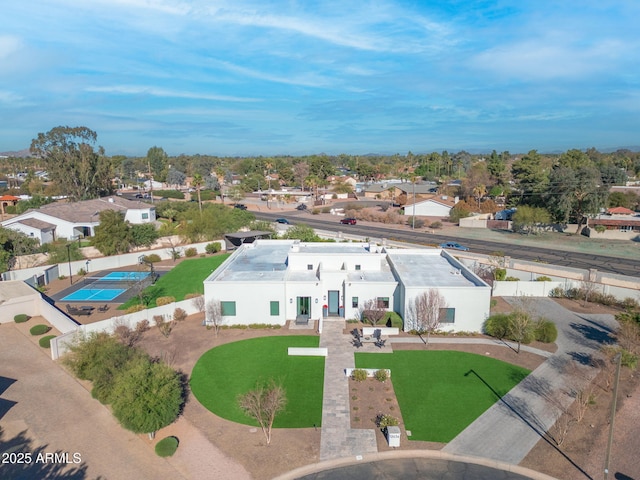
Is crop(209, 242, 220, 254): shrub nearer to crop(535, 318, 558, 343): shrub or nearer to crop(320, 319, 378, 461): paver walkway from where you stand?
crop(320, 319, 378, 461): paver walkway

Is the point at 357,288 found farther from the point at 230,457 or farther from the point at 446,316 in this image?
the point at 230,457

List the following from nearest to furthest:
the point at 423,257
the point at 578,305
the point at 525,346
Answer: the point at 525,346 < the point at 578,305 < the point at 423,257

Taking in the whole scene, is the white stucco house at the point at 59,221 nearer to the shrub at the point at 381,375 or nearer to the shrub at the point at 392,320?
the shrub at the point at 392,320

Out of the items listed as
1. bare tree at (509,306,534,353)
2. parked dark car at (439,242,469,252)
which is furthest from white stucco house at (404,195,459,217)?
bare tree at (509,306,534,353)

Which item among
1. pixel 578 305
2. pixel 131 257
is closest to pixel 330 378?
pixel 578 305

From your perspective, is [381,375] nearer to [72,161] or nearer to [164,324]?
[164,324]
